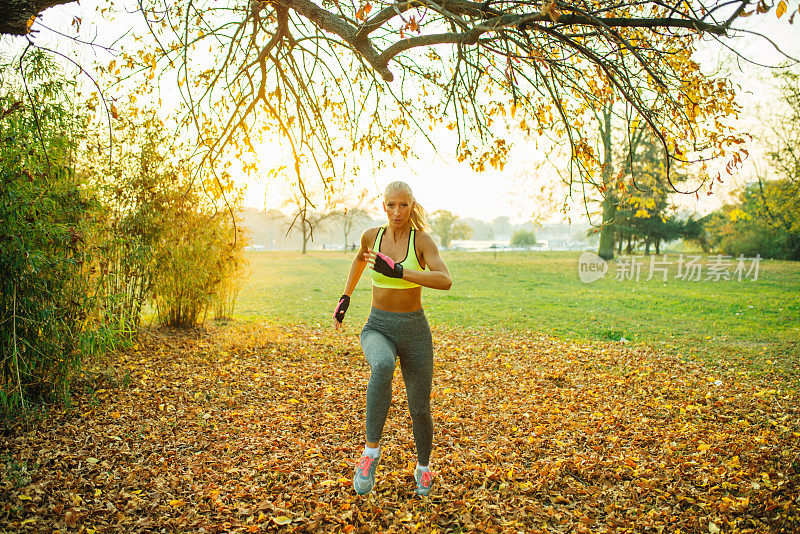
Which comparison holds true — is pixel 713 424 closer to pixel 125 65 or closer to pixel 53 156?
pixel 53 156

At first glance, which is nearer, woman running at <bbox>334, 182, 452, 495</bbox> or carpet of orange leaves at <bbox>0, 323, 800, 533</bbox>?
woman running at <bbox>334, 182, 452, 495</bbox>

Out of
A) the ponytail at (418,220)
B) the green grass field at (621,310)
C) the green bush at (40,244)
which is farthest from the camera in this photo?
the green grass field at (621,310)

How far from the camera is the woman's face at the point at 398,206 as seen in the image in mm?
2732

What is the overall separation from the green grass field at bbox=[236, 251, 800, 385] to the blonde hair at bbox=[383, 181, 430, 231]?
4856 mm

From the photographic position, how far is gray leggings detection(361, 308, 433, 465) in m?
2.55

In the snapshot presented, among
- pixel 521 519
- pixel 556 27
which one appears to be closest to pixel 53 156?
pixel 556 27

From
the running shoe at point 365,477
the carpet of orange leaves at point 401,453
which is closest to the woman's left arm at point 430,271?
the running shoe at point 365,477

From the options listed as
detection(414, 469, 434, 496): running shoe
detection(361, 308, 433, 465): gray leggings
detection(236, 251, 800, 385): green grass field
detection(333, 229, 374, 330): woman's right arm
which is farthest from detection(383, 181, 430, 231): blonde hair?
detection(236, 251, 800, 385): green grass field

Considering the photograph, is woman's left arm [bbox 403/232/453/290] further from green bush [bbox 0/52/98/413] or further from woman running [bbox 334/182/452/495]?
green bush [bbox 0/52/98/413]

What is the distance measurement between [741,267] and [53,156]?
22.5 metres

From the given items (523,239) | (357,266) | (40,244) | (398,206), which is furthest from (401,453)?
(523,239)

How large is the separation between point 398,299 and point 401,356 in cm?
32

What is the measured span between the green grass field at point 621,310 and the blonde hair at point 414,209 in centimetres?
486

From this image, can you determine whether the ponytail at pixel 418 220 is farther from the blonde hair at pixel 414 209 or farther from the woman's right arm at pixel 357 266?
the woman's right arm at pixel 357 266
